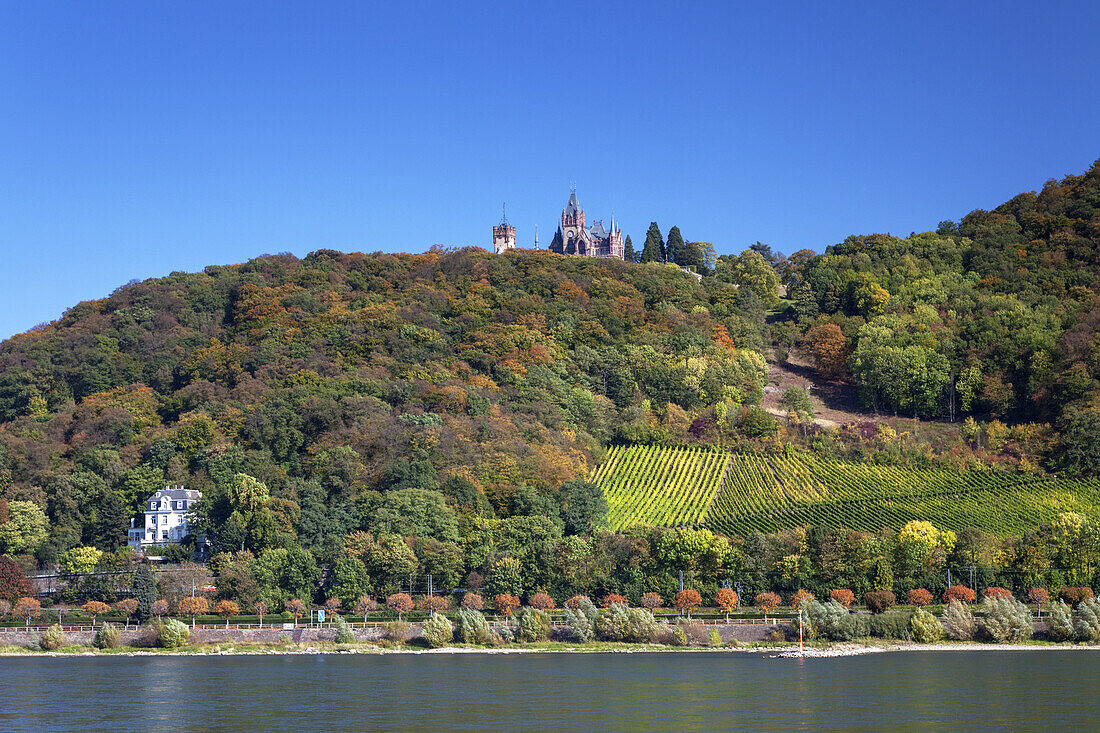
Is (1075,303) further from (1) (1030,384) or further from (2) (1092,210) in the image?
(2) (1092,210)

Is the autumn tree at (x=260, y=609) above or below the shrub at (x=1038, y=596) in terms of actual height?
below

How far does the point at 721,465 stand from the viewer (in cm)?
8850

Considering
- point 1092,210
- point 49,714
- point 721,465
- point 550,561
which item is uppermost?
point 1092,210

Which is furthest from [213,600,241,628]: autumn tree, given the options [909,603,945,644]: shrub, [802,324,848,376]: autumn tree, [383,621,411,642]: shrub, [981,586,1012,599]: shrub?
[802,324,848,376]: autumn tree

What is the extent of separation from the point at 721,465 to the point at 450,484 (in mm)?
20425

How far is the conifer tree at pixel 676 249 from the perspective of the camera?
160 metres

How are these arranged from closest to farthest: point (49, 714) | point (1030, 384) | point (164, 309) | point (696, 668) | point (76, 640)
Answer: point (49, 714), point (696, 668), point (76, 640), point (1030, 384), point (164, 309)

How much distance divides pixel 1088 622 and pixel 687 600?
18786 mm

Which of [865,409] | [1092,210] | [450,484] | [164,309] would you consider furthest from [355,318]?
[1092,210]

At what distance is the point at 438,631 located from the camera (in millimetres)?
63031

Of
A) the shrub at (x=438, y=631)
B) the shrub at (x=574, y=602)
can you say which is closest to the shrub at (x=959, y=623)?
the shrub at (x=574, y=602)

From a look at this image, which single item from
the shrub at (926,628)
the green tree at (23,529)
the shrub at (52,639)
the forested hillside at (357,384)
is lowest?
the shrub at (52,639)

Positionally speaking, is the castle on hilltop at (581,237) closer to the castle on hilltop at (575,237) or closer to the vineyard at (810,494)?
the castle on hilltop at (575,237)

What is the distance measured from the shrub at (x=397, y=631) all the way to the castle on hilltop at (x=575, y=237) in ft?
392
